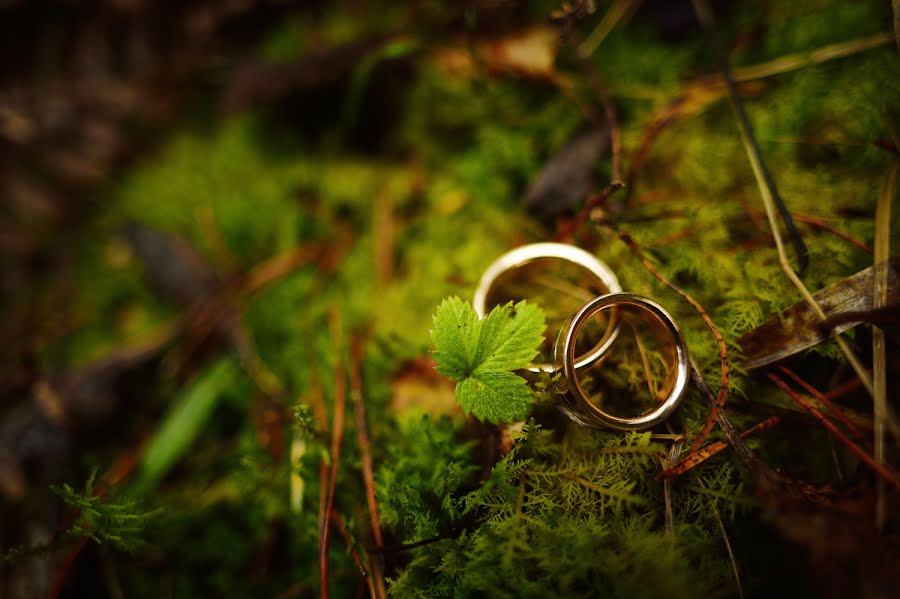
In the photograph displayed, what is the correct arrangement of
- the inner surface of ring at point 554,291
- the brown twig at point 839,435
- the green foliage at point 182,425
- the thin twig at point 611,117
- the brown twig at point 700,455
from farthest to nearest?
the green foliage at point 182,425 → the thin twig at point 611,117 → the inner surface of ring at point 554,291 → the brown twig at point 700,455 → the brown twig at point 839,435

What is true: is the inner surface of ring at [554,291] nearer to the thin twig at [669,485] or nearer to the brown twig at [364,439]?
the thin twig at [669,485]

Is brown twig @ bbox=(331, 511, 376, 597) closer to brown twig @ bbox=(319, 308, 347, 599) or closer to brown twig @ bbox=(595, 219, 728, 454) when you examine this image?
brown twig @ bbox=(319, 308, 347, 599)

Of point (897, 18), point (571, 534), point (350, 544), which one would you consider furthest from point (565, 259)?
point (897, 18)

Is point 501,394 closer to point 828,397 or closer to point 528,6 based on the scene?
point 828,397

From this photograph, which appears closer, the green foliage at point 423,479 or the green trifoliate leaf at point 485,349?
the green trifoliate leaf at point 485,349

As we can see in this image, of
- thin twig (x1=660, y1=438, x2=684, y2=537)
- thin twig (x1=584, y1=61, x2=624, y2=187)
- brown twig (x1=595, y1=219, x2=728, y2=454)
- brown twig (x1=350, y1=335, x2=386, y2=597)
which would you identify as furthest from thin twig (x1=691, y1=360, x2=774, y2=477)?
brown twig (x1=350, y1=335, x2=386, y2=597)

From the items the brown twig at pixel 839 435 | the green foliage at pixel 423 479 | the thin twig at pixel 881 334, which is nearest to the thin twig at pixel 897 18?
the thin twig at pixel 881 334

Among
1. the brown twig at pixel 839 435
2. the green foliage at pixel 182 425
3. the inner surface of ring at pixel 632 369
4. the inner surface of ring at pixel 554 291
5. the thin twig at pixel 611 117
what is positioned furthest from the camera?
the green foliage at pixel 182 425
